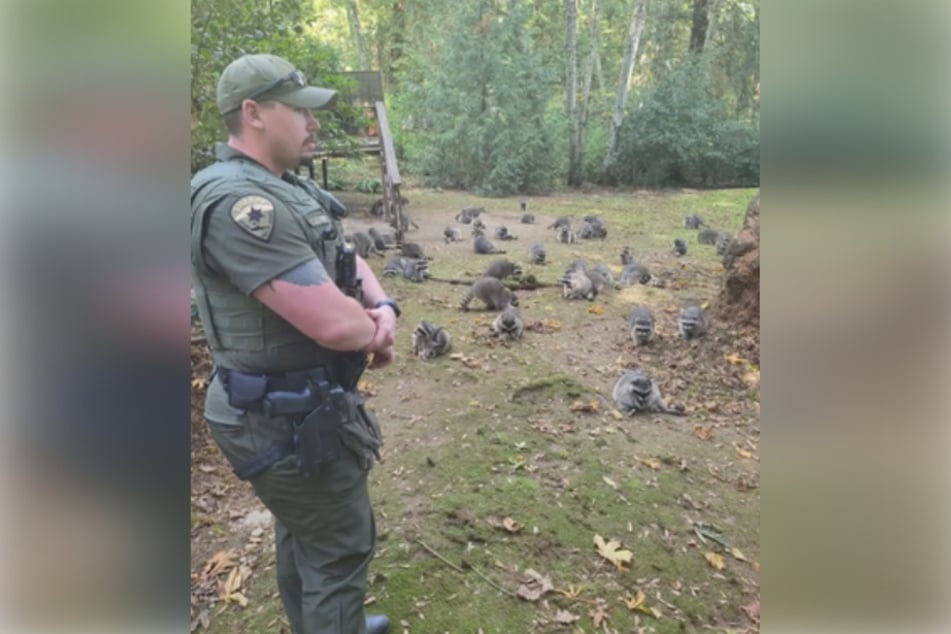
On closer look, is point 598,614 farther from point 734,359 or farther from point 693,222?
point 693,222

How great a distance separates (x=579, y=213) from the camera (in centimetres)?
1677

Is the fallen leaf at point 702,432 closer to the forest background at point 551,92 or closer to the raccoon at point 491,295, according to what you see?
the raccoon at point 491,295

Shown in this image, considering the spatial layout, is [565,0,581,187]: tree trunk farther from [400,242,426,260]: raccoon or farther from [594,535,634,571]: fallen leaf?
[594,535,634,571]: fallen leaf

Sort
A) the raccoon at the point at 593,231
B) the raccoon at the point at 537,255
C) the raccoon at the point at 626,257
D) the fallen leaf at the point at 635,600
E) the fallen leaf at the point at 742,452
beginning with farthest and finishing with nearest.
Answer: the raccoon at the point at 593,231
the raccoon at the point at 537,255
the raccoon at the point at 626,257
the fallen leaf at the point at 742,452
the fallen leaf at the point at 635,600

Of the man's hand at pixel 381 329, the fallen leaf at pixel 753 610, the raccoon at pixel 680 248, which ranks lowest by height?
the fallen leaf at pixel 753 610

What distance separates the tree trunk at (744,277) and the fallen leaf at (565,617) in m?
4.34

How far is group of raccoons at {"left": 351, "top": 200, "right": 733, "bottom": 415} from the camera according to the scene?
17.9 feet

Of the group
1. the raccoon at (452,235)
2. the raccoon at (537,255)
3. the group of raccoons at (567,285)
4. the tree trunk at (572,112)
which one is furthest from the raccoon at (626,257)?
the tree trunk at (572,112)

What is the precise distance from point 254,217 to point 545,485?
2843 mm

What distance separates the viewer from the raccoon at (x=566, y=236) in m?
12.7

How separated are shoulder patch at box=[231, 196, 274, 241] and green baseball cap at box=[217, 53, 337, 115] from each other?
40 cm
